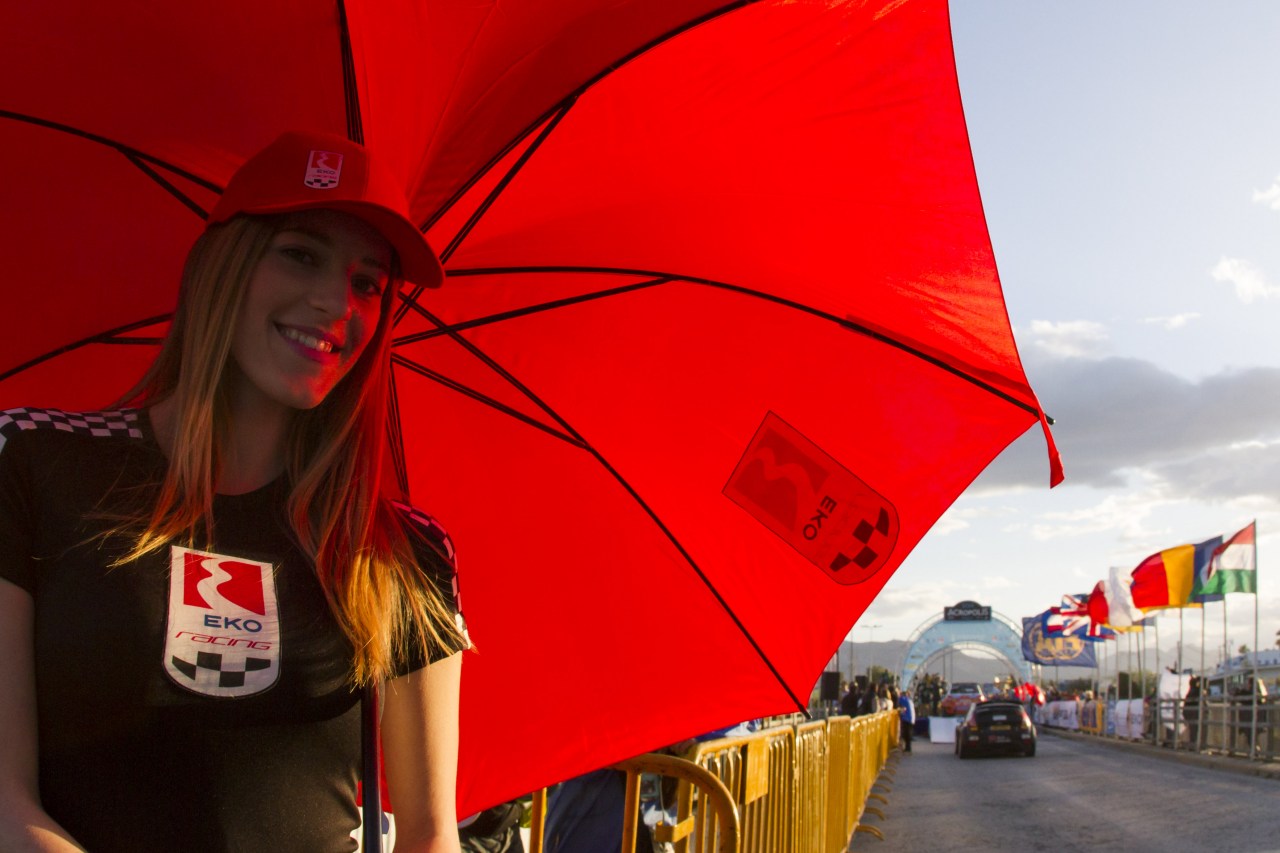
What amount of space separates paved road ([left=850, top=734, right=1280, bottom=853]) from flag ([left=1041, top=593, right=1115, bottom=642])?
35441mm

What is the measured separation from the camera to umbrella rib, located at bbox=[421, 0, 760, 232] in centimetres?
220

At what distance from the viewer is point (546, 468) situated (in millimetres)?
2906

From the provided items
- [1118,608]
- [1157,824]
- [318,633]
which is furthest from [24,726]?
[1118,608]

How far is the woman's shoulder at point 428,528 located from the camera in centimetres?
200

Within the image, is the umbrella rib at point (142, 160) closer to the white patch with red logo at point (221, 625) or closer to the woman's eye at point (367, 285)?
the woman's eye at point (367, 285)

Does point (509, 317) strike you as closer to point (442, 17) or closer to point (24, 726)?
point (442, 17)

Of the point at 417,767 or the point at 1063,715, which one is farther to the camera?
the point at 1063,715

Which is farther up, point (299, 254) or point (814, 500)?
point (299, 254)

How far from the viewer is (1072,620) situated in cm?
6731

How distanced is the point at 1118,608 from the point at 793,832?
117ft

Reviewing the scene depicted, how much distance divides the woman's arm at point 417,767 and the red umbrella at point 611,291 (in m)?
0.94

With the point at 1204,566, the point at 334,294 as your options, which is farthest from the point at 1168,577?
the point at 334,294

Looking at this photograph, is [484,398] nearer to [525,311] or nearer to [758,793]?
[525,311]

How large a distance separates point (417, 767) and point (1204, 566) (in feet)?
95.4
